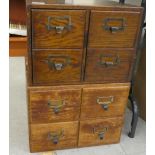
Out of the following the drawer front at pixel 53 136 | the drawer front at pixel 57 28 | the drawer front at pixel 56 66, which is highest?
the drawer front at pixel 57 28

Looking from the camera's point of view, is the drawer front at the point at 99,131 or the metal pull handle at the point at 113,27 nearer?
the metal pull handle at the point at 113,27

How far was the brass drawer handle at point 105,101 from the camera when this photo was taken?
1.29 meters

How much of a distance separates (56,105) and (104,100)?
0.26 metres

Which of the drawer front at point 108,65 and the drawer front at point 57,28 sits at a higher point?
the drawer front at point 57,28

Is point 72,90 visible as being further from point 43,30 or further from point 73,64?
point 43,30

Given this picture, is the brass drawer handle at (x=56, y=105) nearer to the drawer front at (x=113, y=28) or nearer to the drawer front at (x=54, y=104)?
the drawer front at (x=54, y=104)

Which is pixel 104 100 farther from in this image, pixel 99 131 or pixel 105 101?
pixel 99 131

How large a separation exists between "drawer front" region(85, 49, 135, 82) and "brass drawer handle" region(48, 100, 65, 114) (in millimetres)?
172

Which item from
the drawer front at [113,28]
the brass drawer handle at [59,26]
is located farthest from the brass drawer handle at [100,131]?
the brass drawer handle at [59,26]

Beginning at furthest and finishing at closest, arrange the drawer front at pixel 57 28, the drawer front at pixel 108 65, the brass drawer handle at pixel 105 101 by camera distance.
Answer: the brass drawer handle at pixel 105 101 → the drawer front at pixel 108 65 → the drawer front at pixel 57 28

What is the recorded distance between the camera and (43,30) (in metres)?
1.06

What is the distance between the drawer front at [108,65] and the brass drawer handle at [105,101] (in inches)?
3.9

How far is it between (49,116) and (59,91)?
0.15m
